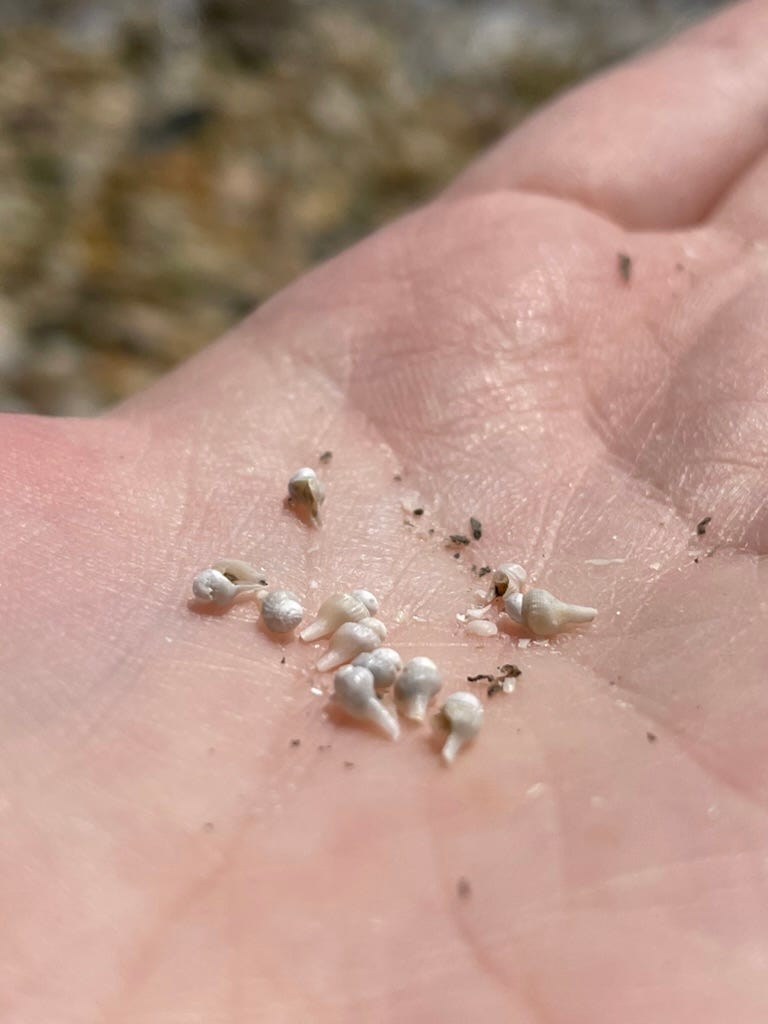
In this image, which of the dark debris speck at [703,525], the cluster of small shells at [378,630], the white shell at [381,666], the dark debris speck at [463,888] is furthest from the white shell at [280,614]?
the dark debris speck at [703,525]

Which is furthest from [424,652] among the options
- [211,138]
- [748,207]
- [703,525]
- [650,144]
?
[211,138]

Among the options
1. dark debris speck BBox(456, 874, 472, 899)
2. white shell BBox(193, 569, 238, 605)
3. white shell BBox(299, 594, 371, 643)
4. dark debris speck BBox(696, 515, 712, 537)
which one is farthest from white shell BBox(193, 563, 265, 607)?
dark debris speck BBox(696, 515, 712, 537)

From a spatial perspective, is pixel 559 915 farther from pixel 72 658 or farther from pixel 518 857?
pixel 72 658

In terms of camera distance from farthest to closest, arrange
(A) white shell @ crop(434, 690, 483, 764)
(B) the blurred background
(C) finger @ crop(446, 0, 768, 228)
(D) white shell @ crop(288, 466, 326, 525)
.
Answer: (B) the blurred background
(C) finger @ crop(446, 0, 768, 228)
(D) white shell @ crop(288, 466, 326, 525)
(A) white shell @ crop(434, 690, 483, 764)

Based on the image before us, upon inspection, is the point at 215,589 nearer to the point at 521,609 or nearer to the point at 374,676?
the point at 374,676

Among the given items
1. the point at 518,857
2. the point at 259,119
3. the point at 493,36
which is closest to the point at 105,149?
the point at 259,119

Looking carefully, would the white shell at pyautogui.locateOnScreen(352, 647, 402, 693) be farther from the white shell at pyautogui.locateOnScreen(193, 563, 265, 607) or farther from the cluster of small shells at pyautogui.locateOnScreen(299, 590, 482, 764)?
the white shell at pyautogui.locateOnScreen(193, 563, 265, 607)
